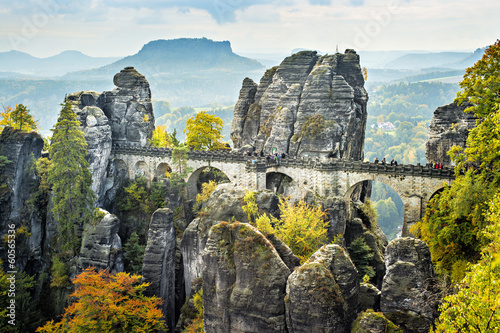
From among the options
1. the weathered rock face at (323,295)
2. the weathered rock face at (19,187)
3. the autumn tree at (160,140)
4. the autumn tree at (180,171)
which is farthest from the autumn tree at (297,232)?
the autumn tree at (160,140)

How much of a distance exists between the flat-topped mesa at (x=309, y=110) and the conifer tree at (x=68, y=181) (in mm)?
19297

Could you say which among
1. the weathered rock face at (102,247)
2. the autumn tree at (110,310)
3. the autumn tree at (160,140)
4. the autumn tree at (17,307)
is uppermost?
the autumn tree at (160,140)

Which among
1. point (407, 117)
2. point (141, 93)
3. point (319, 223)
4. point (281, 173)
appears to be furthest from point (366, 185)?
point (407, 117)

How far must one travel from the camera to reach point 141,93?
177ft

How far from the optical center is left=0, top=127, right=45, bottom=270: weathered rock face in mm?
39469

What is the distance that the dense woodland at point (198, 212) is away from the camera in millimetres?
13134

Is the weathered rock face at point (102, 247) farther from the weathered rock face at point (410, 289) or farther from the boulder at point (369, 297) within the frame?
the weathered rock face at point (410, 289)

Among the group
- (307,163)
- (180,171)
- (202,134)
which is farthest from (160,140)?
(307,163)

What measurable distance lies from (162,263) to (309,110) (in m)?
23.2

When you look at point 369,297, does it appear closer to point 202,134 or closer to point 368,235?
point 368,235

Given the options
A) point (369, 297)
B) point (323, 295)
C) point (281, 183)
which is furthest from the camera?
point (281, 183)

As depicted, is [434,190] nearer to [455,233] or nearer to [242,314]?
[455,233]

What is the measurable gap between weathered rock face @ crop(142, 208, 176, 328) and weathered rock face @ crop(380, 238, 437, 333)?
2044 centimetres

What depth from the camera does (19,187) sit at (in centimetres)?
4075
